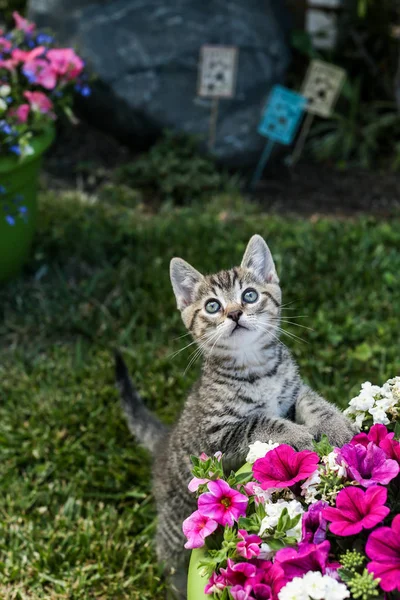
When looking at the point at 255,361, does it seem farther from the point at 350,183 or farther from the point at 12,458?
the point at 350,183

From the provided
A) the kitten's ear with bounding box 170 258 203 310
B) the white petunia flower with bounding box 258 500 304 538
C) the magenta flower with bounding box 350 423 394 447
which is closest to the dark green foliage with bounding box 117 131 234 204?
the kitten's ear with bounding box 170 258 203 310

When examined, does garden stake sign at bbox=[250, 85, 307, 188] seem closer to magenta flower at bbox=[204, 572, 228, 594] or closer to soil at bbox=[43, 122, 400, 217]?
soil at bbox=[43, 122, 400, 217]

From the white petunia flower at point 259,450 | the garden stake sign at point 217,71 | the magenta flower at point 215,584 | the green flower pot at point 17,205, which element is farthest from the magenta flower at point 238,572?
the garden stake sign at point 217,71

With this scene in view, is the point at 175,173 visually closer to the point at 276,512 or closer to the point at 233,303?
the point at 233,303

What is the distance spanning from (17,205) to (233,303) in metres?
2.46

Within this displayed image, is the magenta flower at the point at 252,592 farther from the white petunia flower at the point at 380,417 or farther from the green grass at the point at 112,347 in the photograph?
the green grass at the point at 112,347

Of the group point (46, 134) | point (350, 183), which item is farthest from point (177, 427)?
point (350, 183)

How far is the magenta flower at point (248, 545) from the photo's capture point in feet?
6.61

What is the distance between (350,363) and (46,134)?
7.96 feet

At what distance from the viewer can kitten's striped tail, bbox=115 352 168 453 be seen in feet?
11.8

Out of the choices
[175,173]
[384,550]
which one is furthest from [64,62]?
[384,550]

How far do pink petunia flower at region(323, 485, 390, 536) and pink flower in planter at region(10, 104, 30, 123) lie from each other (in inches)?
134

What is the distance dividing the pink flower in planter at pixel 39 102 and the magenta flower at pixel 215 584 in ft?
11.2

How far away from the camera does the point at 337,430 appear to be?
2.49 meters
